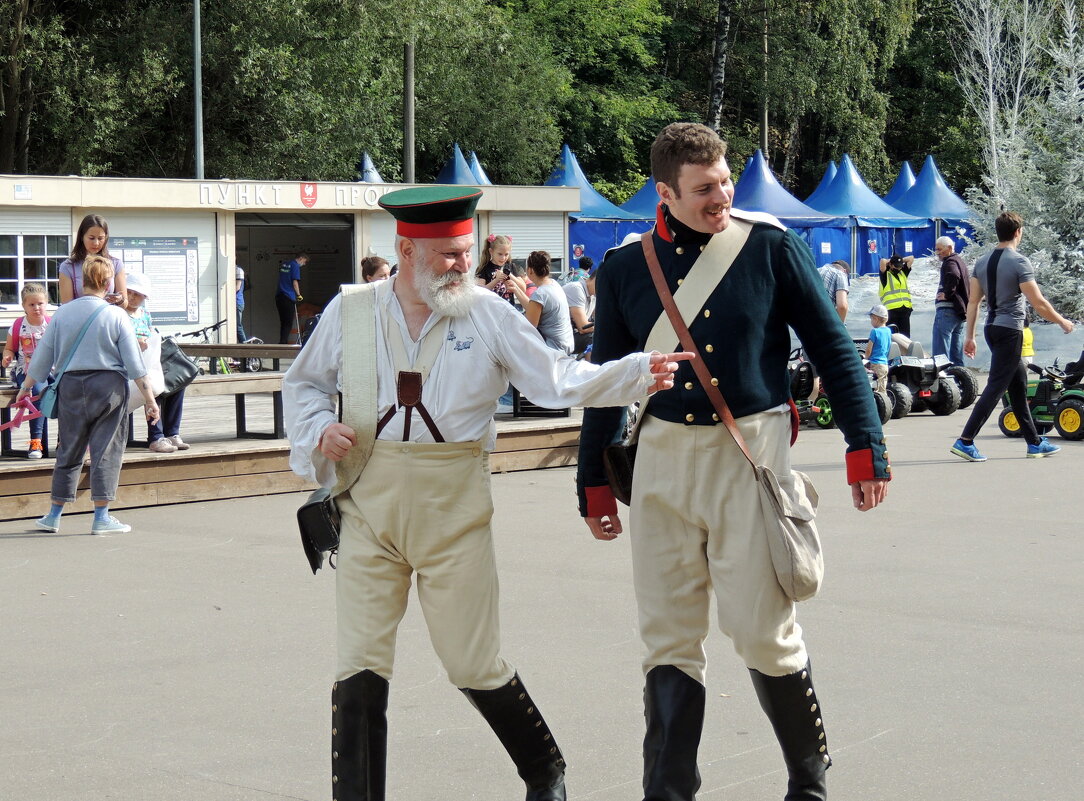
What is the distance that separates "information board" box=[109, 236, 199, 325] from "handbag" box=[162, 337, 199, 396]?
1223cm

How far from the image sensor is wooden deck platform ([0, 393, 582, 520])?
933 centimetres

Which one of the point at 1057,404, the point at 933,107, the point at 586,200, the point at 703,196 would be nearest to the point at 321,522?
the point at 703,196

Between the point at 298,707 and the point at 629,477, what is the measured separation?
178cm

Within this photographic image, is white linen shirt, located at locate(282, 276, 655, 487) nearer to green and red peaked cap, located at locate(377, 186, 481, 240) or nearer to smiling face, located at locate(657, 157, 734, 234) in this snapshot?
green and red peaked cap, located at locate(377, 186, 481, 240)

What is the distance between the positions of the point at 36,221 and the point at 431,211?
62.5ft

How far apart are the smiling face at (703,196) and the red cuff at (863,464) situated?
0.70 m

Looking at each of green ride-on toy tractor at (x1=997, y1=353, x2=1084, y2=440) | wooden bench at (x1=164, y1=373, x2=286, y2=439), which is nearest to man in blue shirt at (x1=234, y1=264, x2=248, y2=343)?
wooden bench at (x1=164, y1=373, x2=286, y2=439)

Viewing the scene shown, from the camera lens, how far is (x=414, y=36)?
127 feet

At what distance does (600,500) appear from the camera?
414 centimetres

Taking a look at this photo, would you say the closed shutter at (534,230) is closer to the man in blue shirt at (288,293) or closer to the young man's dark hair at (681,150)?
the man in blue shirt at (288,293)

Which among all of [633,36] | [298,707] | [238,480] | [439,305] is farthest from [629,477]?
[633,36]

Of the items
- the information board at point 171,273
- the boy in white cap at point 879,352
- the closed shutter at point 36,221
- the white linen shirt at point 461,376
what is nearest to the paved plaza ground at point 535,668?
the white linen shirt at point 461,376

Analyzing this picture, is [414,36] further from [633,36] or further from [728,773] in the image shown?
[728,773]

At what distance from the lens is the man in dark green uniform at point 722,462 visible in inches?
150
